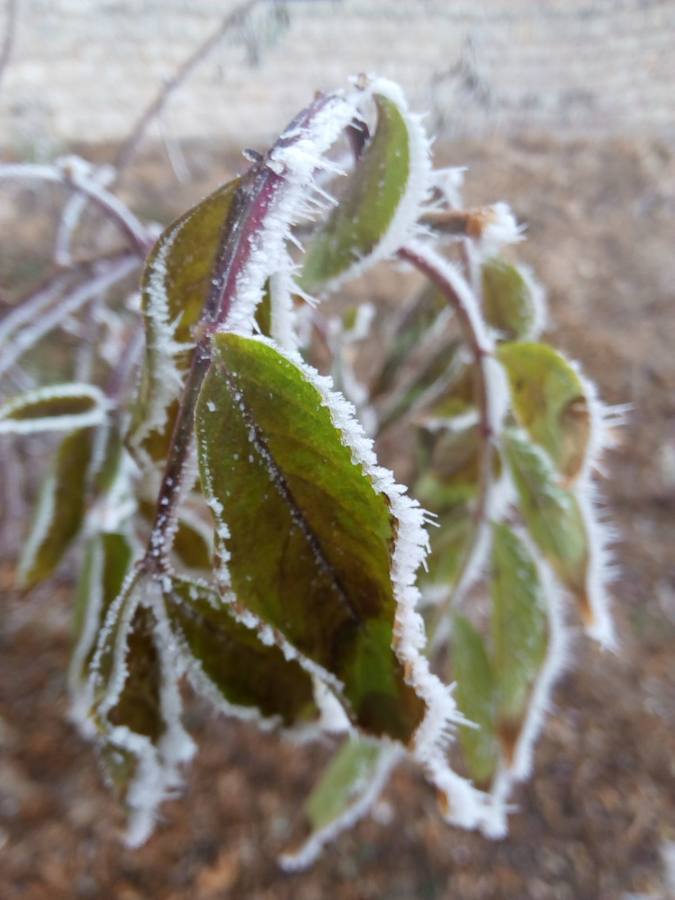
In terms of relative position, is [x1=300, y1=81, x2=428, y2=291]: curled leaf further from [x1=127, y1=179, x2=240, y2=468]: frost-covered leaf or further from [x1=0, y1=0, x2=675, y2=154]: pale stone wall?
[x1=0, y1=0, x2=675, y2=154]: pale stone wall

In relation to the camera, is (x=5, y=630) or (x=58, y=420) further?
(x=5, y=630)

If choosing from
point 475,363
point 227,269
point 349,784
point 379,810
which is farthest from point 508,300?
point 379,810

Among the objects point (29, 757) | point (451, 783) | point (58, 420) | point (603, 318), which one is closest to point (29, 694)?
point (29, 757)

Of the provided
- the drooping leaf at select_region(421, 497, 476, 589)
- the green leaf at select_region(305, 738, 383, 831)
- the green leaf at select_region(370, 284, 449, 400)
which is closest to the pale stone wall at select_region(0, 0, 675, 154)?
the green leaf at select_region(370, 284, 449, 400)

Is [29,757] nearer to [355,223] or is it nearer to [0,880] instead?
[0,880]

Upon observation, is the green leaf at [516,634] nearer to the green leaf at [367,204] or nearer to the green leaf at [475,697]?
the green leaf at [475,697]

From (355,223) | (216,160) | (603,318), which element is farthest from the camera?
(216,160)

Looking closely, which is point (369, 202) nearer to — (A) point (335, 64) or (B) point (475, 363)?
(B) point (475, 363)
